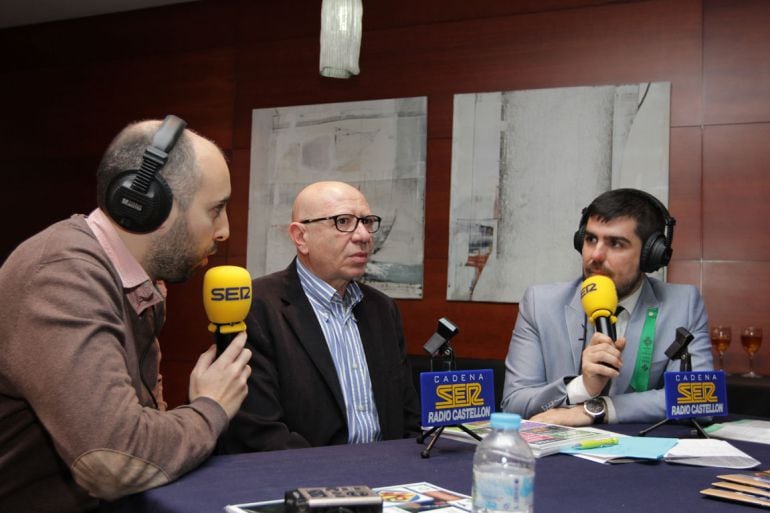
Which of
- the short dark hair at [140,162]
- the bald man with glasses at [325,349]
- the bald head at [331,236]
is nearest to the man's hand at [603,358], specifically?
the bald man with glasses at [325,349]

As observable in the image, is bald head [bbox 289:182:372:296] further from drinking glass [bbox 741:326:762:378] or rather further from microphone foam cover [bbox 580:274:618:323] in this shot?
drinking glass [bbox 741:326:762:378]

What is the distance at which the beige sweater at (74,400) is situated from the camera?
4.38 ft

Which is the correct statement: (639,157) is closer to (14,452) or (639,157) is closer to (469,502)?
(469,502)

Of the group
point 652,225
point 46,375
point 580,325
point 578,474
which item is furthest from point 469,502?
point 652,225

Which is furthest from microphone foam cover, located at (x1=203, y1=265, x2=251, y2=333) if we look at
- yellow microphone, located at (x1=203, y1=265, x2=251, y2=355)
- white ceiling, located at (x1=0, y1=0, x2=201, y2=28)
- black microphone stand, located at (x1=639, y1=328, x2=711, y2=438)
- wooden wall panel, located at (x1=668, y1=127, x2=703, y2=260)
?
white ceiling, located at (x1=0, y1=0, x2=201, y2=28)

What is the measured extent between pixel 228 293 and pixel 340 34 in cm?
108

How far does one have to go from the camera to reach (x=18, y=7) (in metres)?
5.38

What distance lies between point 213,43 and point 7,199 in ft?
6.81

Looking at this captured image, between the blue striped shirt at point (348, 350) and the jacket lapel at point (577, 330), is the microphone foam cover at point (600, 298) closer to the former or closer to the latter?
the jacket lapel at point (577, 330)

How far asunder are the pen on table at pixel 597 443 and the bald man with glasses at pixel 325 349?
812 mm

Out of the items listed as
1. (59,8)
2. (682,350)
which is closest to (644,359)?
(682,350)

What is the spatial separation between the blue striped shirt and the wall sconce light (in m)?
0.70

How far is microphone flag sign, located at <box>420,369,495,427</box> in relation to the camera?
169 centimetres

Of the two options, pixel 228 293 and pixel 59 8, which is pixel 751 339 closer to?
pixel 228 293
